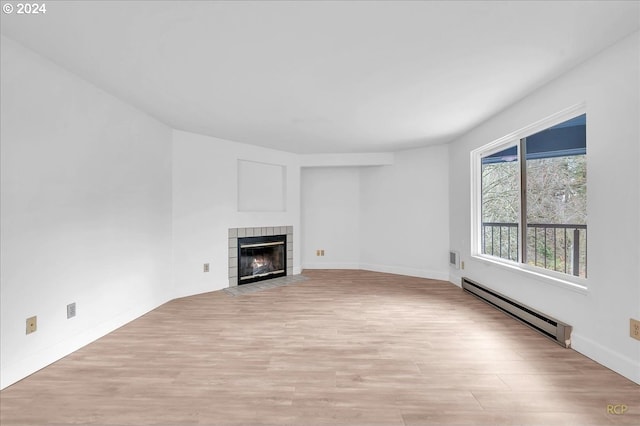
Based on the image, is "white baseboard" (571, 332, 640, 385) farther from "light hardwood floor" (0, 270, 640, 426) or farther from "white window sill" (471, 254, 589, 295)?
"white window sill" (471, 254, 589, 295)

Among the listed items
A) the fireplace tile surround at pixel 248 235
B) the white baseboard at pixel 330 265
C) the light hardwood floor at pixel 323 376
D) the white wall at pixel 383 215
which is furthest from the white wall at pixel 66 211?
the white wall at pixel 383 215

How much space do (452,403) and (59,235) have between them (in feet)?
9.82

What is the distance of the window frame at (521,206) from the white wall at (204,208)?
131 inches

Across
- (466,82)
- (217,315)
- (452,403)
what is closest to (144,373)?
(217,315)

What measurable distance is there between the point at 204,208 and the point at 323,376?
291cm

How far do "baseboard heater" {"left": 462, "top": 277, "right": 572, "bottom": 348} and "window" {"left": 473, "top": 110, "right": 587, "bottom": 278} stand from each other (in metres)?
0.41

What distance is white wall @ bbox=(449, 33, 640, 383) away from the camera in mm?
1771

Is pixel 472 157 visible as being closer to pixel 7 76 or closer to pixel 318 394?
pixel 318 394

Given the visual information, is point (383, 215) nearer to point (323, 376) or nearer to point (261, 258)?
point (261, 258)

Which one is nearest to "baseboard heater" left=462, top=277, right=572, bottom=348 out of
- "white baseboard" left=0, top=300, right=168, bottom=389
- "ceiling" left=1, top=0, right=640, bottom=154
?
"ceiling" left=1, top=0, right=640, bottom=154

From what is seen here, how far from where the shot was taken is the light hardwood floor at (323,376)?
1478 millimetres

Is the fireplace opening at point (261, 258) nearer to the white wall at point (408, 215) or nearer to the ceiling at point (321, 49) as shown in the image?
the white wall at point (408, 215)

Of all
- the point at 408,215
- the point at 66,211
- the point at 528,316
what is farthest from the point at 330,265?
the point at 66,211

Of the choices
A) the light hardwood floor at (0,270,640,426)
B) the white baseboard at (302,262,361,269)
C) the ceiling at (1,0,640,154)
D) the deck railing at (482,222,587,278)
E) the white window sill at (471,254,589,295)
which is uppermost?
the ceiling at (1,0,640,154)
